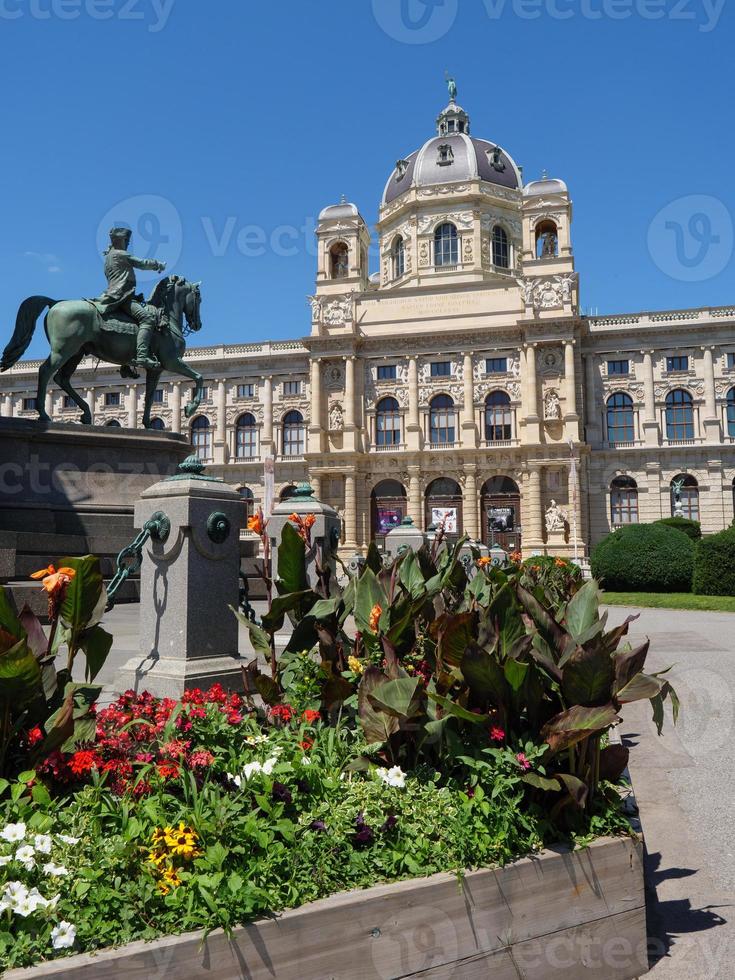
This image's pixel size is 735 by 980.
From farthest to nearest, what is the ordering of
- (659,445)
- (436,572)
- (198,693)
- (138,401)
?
(138,401)
(659,445)
(436,572)
(198,693)

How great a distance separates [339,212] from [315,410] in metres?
17.2

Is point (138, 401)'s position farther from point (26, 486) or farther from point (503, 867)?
point (503, 867)

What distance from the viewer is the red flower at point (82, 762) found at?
288 centimetres

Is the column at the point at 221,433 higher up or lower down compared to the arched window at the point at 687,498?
higher up

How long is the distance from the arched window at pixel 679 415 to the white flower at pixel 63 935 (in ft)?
160

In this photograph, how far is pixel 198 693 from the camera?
372 cm

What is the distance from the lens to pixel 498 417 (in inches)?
1869

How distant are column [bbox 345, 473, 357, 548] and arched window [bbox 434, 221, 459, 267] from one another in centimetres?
1871

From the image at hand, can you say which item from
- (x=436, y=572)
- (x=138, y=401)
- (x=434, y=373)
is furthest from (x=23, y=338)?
(x=138, y=401)

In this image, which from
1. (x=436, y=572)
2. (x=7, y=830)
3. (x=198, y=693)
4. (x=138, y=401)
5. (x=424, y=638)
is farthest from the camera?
(x=138, y=401)

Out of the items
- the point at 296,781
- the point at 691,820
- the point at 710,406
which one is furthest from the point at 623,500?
the point at 296,781

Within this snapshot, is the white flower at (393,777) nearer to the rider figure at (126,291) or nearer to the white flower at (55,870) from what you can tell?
the white flower at (55,870)

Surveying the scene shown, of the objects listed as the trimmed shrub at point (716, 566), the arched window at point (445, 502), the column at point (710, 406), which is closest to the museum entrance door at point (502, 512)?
the arched window at point (445, 502)

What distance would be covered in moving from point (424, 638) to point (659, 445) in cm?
4541
